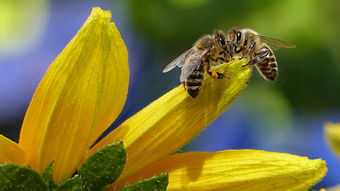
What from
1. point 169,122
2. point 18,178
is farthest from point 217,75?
point 18,178

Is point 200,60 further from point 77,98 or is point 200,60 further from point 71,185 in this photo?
point 71,185

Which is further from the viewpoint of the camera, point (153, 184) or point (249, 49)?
point (249, 49)

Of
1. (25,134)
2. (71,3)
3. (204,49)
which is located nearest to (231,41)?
(204,49)

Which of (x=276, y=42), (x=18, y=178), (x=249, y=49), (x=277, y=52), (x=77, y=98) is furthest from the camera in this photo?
(x=277, y=52)

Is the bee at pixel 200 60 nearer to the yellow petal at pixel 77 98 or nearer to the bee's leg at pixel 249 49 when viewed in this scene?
the bee's leg at pixel 249 49

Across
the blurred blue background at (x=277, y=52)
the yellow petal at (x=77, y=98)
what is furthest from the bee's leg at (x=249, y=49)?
the blurred blue background at (x=277, y=52)

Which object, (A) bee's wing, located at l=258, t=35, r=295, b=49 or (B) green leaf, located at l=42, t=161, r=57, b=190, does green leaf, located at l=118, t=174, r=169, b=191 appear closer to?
(B) green leaf, located at l=42, t=161, r=57, b=190
